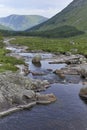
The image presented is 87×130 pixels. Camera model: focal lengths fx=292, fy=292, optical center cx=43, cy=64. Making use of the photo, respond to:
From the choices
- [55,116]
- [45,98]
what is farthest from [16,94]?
[55,116]

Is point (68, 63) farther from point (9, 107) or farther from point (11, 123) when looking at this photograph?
point (11, 123)

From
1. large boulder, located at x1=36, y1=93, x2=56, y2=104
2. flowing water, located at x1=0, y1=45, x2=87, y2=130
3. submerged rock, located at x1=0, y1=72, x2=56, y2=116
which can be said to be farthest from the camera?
large boulder, located at x1=36, y1=93, x2=56, y2=104

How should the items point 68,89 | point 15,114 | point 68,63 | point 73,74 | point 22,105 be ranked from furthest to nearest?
1. point 68,63
2. point 73,74
3. point 68,89
4. point 22,105
5. point 15,114

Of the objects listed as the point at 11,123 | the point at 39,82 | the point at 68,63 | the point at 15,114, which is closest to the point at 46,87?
the point at 39,82

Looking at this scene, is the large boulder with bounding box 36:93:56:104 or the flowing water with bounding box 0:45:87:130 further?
the large boulder with bounding box 36:93:56:104

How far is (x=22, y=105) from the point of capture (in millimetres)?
64812

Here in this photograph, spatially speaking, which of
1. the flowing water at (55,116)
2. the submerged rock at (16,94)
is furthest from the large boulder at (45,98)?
the flowing water at (55,116)

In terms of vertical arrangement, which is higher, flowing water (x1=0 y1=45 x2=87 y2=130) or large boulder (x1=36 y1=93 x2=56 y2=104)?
large boulder (x1=36 y1=93 x2=56 y2=104)

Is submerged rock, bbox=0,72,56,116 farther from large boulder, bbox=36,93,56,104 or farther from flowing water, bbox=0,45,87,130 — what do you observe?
flowing water, bbox=0,45,87,130

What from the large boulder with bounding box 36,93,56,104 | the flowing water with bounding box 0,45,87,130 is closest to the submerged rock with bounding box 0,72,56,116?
the large boulder with bounding box 36,93,56,104

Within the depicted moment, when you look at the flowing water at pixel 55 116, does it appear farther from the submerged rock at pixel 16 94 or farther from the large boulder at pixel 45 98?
the submerged rock at pixel 16 94

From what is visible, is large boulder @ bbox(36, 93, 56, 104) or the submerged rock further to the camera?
large boulder @ bbox(36, 93, 56, 104)

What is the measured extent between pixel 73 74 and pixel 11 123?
51048 millimetres

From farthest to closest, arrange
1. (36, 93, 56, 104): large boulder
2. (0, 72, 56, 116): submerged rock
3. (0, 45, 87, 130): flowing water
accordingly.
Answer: (36, 93, 56, 104): large boulder < (0, 72, 56, 116): submerged rock < (0, 45, 87, 130): flowing water
